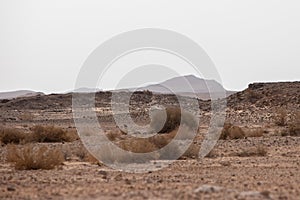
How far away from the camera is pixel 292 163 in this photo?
20.2 m

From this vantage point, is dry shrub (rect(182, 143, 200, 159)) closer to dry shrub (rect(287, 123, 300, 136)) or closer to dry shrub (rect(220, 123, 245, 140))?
dry shrub (rect(220, 123, 245, 140))

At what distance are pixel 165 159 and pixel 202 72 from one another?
12.7 ft

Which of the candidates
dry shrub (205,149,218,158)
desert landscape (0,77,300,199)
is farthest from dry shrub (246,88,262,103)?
dry shrub (205,149,218,158)

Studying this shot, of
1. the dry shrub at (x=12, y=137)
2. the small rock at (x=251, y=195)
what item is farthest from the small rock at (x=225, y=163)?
the dry shrub at (x=12, y=137)

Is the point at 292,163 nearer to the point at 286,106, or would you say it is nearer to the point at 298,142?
the point at 298,142

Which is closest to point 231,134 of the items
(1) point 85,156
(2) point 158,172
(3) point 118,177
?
(1) point 85,156

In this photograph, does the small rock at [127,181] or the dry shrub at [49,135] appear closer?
the small rock at [127,181]

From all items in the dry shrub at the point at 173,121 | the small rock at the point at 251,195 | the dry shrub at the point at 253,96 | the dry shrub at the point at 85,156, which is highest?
the dry shrub at the point at 253,96

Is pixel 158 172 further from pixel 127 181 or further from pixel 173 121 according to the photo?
pixel 173 121

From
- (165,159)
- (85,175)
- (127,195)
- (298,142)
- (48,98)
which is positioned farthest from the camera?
(48,98)

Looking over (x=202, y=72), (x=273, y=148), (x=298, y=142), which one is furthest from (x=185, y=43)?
(x=298, y=142)

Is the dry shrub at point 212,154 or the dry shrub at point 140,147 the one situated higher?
the dry shrub at point 140,147

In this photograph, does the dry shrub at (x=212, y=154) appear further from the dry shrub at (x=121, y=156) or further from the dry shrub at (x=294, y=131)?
the dry shrub at (x=294, y=131)

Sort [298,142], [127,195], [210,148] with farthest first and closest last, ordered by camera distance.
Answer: [298,142]
[210,148]
[127,195]
